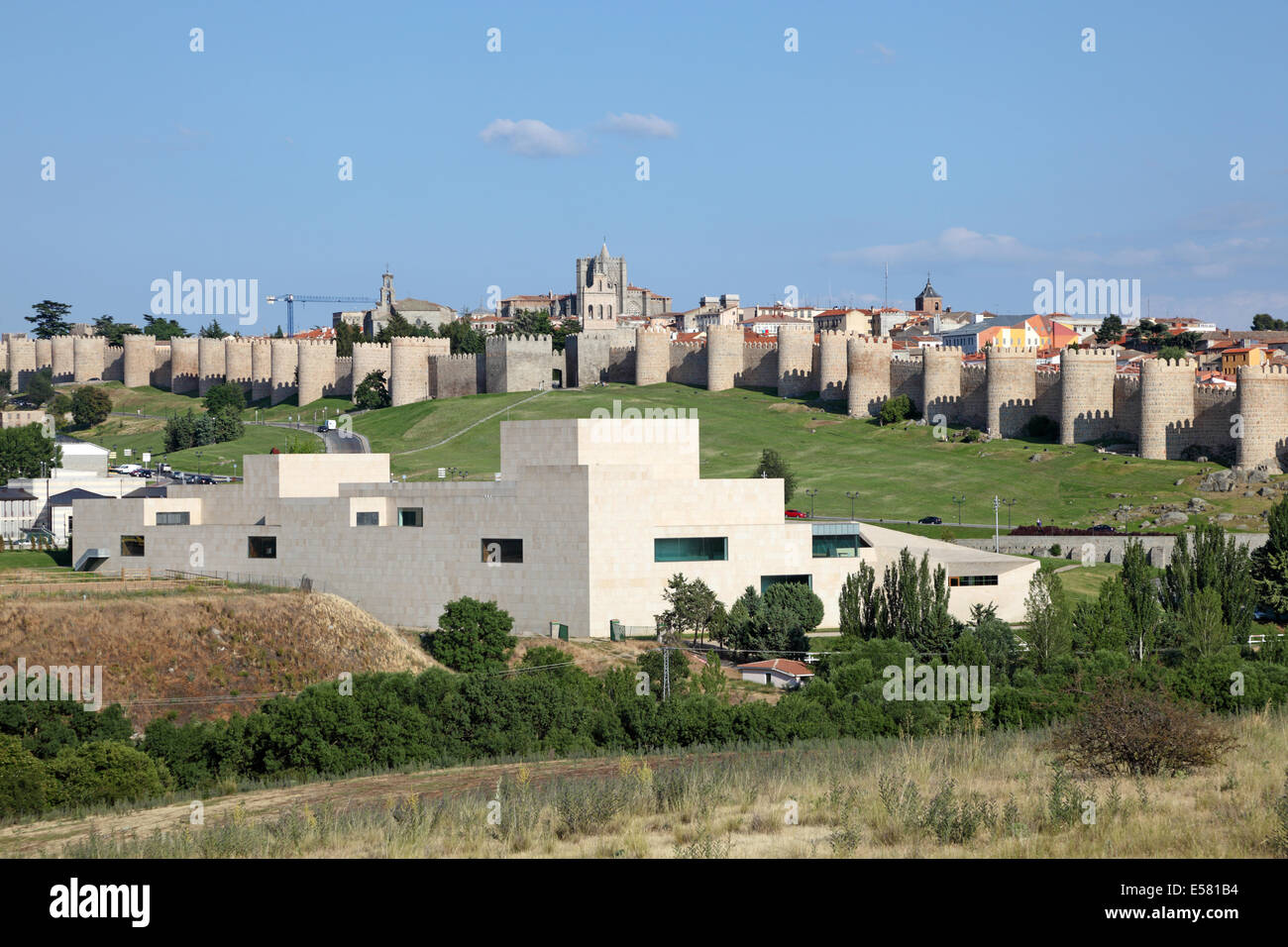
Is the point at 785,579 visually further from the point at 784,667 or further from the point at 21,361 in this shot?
the point at 21,361

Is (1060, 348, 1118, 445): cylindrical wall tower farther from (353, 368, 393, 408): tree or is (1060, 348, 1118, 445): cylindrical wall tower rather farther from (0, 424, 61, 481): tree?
(0, 424, 61, 481): tree

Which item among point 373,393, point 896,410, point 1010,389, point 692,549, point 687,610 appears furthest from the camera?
point 373,393

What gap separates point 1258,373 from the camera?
230ft

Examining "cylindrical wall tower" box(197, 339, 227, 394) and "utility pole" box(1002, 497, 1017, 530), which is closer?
"utility pole" box(1002, 497, 1017, 530)

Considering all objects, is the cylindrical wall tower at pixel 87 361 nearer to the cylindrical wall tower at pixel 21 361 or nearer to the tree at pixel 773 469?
the cylindrical wall tower at pixel 21 361

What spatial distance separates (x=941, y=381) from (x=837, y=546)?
135 ft

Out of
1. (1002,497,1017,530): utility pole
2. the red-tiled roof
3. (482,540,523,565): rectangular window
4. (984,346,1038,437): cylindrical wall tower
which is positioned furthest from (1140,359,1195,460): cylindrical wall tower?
(482,540,523,565): rectangular window

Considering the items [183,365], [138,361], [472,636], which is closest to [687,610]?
[472,636]

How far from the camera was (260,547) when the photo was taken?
161 feet

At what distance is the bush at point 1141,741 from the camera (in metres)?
13.2

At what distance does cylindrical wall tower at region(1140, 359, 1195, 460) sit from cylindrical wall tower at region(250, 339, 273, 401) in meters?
66.6

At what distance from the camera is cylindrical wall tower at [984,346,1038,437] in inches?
3167

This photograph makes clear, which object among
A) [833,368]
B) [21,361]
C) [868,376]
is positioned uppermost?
[21,361]
